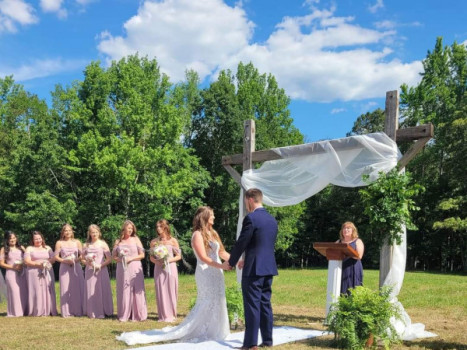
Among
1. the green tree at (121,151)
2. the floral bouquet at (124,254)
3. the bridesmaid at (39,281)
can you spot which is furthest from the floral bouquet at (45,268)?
the green tree at (121,151)

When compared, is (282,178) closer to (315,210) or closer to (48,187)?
(48,187)

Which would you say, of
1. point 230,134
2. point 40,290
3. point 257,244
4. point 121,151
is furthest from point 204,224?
point 230,134

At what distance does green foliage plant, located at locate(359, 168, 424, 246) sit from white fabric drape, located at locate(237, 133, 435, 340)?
0.23 meters

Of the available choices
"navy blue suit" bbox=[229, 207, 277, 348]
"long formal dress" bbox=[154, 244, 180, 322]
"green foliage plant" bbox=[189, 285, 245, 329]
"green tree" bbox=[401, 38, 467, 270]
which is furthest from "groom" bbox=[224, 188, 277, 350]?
"green tree" bbox=[401, 38, 467, 270]

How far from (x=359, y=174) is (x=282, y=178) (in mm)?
1663

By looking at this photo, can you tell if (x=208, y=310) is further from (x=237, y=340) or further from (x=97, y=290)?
(x=97, y=290)

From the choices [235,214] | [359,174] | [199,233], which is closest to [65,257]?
[199,233]

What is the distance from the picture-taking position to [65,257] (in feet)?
32.4

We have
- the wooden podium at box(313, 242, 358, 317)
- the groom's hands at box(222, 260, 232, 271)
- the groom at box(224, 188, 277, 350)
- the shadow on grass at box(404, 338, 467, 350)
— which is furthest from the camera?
the wooden podium at box(313, 242, 358, 317)

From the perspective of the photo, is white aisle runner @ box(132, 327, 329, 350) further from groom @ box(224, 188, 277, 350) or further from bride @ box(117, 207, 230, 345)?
groom @ box(224, 188, 277, 350)

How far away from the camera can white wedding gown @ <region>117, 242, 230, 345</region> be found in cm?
695

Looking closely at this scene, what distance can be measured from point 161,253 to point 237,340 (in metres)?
2.74

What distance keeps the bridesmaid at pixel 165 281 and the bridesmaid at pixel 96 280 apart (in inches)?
41.9

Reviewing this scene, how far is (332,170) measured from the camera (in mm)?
8641
